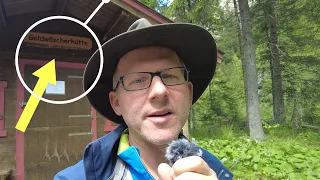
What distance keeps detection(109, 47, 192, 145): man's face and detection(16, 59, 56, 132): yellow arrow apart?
4214 mm

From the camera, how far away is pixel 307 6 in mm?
14625

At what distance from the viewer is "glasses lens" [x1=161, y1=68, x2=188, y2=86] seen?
60.3 inches

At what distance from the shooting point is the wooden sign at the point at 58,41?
522cm

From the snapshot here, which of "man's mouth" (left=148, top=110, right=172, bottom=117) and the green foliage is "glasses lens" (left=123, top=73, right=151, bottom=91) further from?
the green foliage

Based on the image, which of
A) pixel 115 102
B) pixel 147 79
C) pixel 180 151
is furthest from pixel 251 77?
pixel 180 151

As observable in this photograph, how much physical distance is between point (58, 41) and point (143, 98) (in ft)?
14.9

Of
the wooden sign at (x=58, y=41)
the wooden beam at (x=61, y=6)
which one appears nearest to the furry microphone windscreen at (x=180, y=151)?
the wooden beam at (x=61, y=6)

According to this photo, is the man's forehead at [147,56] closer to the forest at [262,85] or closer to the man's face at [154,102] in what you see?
the man's face at [154,102]

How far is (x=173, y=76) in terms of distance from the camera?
1570mm

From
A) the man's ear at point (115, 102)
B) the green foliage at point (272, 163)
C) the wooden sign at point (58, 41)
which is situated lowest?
the green foliage at point (272, 163)

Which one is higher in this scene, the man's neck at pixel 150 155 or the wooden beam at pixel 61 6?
the wooden beam at pixel 61 6

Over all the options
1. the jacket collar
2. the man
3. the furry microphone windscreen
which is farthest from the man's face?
the furry microphone windscreen

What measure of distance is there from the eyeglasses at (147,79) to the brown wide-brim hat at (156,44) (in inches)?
7.1

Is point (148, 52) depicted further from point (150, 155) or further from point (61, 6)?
point (61, 6)
